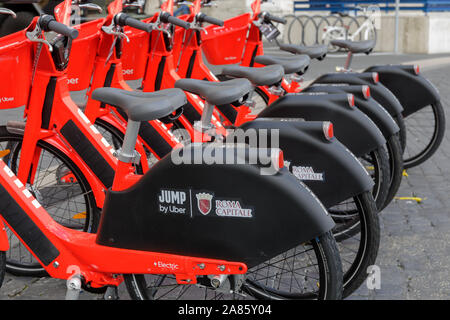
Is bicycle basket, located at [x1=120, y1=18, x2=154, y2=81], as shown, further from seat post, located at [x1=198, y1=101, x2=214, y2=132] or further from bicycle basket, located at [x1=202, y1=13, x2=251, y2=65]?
seat post, located at [x1=198, y1=101, x2=214, y2=132]

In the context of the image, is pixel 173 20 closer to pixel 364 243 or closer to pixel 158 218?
pixel 364 243

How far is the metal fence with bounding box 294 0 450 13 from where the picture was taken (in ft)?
54.1

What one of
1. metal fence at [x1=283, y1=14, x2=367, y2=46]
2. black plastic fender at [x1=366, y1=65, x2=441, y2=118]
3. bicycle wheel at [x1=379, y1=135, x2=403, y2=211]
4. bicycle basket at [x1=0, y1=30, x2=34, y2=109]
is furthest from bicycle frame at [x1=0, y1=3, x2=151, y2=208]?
metal fence at [x1=283, y1=14, x2=367, y2=46]

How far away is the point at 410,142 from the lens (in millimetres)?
6684

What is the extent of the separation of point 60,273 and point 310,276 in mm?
1133

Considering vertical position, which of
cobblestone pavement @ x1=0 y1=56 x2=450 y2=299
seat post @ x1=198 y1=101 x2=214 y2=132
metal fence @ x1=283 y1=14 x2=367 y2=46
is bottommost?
metal fence @ x1=283 y1=14 x2=367 y2=46

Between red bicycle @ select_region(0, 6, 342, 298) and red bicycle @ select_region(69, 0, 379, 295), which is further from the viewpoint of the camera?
red bicycle @ select_region(69, 0, 379, 295)

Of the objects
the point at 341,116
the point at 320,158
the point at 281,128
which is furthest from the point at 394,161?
the point at 281,128

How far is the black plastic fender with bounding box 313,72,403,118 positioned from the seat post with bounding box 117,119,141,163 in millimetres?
2576

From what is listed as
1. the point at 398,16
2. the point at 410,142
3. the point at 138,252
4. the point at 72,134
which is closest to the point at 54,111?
the point at 72,134

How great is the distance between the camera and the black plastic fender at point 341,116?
4.16 m

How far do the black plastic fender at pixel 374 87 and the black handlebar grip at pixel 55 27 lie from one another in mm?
2465

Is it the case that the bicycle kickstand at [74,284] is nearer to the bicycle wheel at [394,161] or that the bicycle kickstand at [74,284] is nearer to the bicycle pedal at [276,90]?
the bicycle pedal at [276,90]

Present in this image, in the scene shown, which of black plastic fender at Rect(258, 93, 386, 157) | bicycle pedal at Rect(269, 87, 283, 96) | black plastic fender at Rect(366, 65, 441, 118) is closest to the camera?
black plastic fender at Rect(258, 93, 386, 157)
